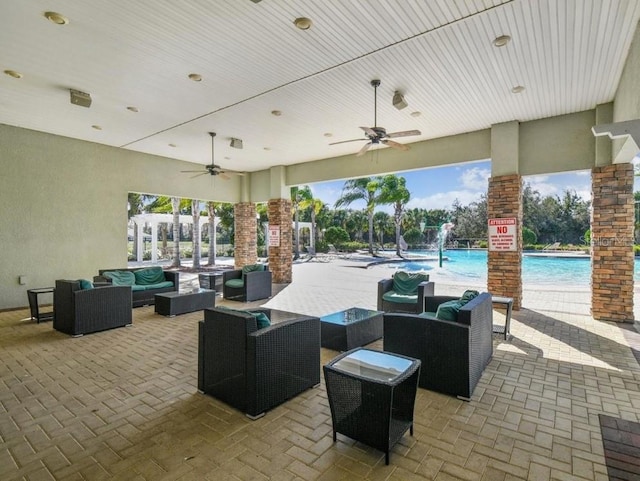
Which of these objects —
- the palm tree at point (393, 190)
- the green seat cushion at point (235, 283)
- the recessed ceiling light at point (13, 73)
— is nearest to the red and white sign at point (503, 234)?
the green seat cushion at point (235, 283)

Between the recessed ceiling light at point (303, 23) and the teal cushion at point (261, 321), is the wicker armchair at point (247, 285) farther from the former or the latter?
the recessed ceiling light at point (303, 23)

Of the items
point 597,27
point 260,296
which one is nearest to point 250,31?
point 597,27

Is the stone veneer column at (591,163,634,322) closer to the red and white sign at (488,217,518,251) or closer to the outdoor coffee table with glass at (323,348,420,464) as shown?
the red and white sign at (488,217,518,251)

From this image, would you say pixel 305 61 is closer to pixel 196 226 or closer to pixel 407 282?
pixel 407 282

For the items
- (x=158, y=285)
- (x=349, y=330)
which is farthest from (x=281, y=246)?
(x=349, y=330)

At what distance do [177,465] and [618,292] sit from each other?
6.68 m

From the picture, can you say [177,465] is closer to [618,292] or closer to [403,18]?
[403,18]

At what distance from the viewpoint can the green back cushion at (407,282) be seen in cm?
572

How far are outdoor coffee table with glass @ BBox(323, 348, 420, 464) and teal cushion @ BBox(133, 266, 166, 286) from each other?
6.14 m

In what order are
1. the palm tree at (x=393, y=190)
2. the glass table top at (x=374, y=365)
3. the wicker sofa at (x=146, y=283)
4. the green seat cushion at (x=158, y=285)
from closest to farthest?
1. the glass table top at (x=374, y=365)
2. the wicker sofa at (x=146, y=283)
3. the green seat cushion at (x=158, y=285)
4. the palm tree at (x=393, y=190)

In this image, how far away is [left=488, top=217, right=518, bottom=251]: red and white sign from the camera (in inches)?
249

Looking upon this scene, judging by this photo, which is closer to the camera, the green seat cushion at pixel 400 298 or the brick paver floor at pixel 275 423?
the brick paver floor at pixel 275 423

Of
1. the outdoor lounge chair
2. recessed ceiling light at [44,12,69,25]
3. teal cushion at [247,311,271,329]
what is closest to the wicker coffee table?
the outdoor lounge chair

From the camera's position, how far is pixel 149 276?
7305 mm
